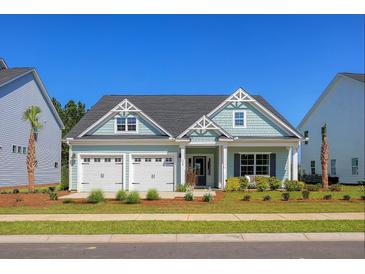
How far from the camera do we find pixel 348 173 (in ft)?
87.1

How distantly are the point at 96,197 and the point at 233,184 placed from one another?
12606mm

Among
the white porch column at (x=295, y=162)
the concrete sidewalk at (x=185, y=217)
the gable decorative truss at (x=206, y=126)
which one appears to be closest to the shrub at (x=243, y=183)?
the gable decorative truss at (x=206, y=126)

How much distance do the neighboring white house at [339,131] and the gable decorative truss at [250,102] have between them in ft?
5.26

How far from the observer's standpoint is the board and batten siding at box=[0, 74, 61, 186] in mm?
14632

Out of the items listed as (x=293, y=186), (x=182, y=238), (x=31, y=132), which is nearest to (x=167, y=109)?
(x=293, y=186)

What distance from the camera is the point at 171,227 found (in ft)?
34.6

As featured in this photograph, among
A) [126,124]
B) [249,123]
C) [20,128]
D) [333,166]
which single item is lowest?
[333,166]

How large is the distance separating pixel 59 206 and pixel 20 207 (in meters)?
1.25

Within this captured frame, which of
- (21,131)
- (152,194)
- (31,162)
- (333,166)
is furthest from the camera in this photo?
(333,166)

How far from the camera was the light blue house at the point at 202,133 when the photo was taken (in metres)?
20.4

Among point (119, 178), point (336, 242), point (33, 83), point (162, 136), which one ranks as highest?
point (33, 83)

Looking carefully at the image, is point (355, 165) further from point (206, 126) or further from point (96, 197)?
point (96, 197)

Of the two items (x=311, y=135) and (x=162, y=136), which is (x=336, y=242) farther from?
(x=311, y=135)

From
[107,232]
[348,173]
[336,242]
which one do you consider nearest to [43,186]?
[107,232]
